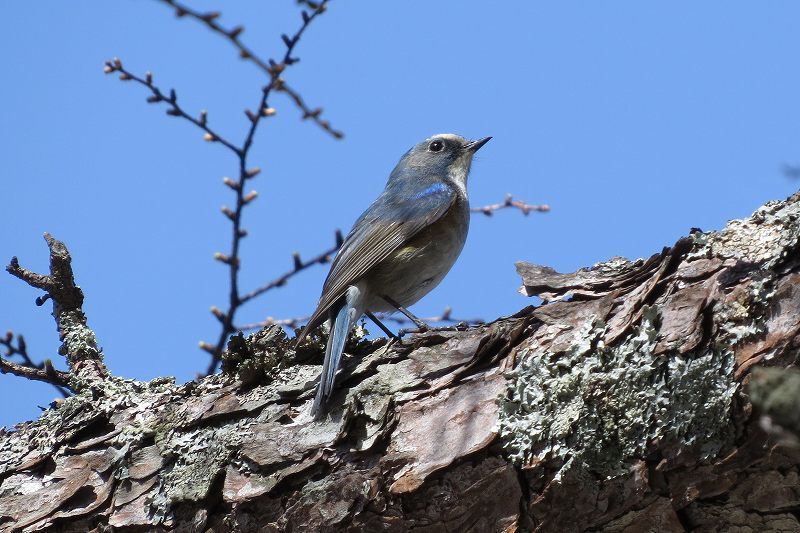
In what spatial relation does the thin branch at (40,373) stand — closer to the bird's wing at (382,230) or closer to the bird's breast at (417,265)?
the bird's wing at (382,230)

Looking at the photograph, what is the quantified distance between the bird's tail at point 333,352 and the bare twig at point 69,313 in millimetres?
1039

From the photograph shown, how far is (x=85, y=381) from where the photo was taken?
3.97 m

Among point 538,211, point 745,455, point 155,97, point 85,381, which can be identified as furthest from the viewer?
point 538,211

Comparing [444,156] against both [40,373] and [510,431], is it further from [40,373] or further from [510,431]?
[510,431]

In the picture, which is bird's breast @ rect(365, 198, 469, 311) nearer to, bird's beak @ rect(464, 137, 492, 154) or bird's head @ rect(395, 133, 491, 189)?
bird's head @ rect(395, 133, 491, 189)

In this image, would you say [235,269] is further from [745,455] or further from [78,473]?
[745,455]

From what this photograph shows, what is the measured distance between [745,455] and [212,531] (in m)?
1.81

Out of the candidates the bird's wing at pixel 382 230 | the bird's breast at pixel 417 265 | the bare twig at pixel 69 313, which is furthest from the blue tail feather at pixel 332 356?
the bare twig at pixel 69 313

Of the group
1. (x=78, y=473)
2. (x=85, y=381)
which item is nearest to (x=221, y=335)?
(x=85, y=381)

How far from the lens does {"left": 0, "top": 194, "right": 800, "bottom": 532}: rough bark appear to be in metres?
2.70

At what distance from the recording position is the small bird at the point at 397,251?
487 centimetres

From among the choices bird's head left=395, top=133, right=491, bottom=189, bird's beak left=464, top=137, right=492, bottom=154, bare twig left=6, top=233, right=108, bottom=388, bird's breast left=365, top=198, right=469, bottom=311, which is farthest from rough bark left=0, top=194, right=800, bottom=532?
bird's beak left=464, top=137, right=492, bottom=154

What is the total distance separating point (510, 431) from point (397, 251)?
2.48 metres

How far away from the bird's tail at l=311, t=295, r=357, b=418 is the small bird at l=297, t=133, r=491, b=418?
0.06ft
